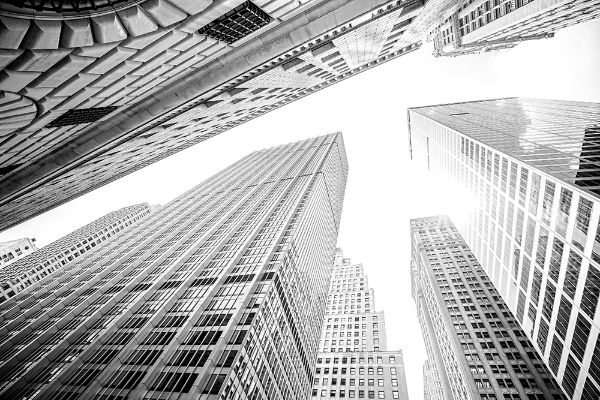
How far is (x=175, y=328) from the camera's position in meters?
47.3

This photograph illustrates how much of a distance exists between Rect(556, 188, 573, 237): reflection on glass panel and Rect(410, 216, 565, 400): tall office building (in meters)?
42.6

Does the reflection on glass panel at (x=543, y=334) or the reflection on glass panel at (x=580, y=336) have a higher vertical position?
the reflection on glass panel at (x=580, y=336)

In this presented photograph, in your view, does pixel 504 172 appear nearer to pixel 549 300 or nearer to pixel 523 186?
pixel 523 186

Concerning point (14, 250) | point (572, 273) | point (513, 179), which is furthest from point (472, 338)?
point (14, 250)

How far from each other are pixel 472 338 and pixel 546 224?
46.6 metres

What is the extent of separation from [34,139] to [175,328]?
4307 centimetres

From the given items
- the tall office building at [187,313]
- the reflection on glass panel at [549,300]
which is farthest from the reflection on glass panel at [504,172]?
the tall office building at [187,313]

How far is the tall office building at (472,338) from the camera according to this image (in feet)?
225

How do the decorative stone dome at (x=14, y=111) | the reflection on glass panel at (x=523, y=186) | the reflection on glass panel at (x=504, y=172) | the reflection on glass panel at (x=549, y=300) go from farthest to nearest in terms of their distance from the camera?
1. the reflection on glass panel at (x=504, y=172)
2. the reflection on glass panel at (x=523, y=186)
3. the reflection on glass panel at (x=549, y=300)
4. the decorative stone dome at (x=14, y=111)

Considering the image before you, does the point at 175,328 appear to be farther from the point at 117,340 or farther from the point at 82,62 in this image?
the point at 82,62

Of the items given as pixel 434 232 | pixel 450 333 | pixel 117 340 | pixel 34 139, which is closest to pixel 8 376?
pixel 117 340

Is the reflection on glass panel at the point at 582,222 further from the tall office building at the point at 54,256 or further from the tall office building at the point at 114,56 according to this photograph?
the tall office building at the point at 54,256

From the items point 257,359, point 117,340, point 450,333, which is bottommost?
point 450,333

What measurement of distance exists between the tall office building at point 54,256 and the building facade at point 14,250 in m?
1.59
